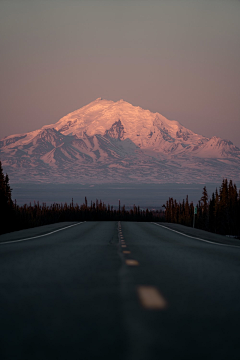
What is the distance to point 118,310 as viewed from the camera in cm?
617

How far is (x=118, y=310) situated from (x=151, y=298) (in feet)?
3.15

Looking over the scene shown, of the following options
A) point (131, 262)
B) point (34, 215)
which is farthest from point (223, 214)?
point (131, 262)

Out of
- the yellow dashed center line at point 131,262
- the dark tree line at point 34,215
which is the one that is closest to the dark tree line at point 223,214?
the dark tree line at point 34,215

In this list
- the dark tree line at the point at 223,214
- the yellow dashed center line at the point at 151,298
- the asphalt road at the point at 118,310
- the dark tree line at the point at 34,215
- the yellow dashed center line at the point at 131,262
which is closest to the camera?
the asphalt road at the point at 118,310

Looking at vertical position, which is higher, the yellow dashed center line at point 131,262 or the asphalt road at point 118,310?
the asphalt road at point 118,310

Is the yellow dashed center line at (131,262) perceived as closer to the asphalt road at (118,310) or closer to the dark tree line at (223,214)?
the asphalt road at (118,310)

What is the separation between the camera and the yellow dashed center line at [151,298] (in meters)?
6.47

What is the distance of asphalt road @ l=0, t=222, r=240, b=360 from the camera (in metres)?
4.51

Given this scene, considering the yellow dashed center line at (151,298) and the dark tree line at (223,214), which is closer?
the yellow dashed center line at (151,298)

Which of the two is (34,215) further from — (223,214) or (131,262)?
(131,262)

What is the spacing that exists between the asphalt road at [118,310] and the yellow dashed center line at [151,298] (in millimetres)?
16

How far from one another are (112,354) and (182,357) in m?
0.68

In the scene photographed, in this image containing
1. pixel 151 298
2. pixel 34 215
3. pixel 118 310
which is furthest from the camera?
pixel 34 215

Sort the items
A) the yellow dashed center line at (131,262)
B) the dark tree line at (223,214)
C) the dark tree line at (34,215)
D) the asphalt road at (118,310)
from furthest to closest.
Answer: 1. the dark tree line at (223,214)
2. the dark tree line at (34,215)
3. the yellow dashed center line at (131,262)
4. the asphalt road at (118,310)
